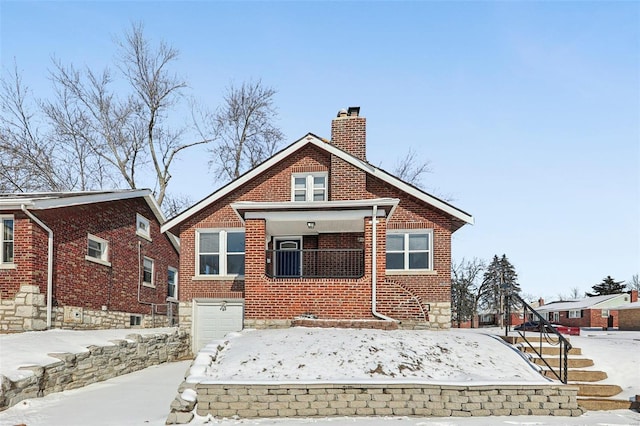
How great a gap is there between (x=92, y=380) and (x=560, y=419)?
998 cm

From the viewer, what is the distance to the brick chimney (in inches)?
710

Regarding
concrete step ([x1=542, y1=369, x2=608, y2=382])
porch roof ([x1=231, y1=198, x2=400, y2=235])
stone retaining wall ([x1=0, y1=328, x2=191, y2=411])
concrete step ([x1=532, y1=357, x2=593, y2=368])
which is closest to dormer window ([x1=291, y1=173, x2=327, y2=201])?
porch roof ([x1=231, y1=198, x2=400, y2=235])

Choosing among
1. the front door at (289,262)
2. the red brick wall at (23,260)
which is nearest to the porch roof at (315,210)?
the front door at (289,262)

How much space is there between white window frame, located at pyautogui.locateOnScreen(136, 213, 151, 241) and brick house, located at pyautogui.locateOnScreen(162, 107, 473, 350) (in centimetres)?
234

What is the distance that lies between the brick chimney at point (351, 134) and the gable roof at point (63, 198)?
8057mm

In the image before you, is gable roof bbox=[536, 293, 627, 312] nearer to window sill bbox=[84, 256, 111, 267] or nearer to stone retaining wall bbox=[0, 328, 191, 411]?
stone retaining wall bbox=[0, 328, 191, 411]

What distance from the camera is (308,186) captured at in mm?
17922

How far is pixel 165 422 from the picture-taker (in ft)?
26.9

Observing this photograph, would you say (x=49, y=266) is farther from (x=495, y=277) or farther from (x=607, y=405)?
(x=495, y=277)

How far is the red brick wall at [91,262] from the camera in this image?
1430cm

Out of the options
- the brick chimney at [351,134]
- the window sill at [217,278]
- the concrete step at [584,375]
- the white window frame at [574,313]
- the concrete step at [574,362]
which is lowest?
the white window frame at [574,313]

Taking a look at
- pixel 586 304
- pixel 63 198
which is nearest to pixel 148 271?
pixel 63 198

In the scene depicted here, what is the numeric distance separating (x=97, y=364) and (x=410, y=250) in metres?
9.78

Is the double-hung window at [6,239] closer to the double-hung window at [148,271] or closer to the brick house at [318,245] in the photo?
the brick house at [318,245]
